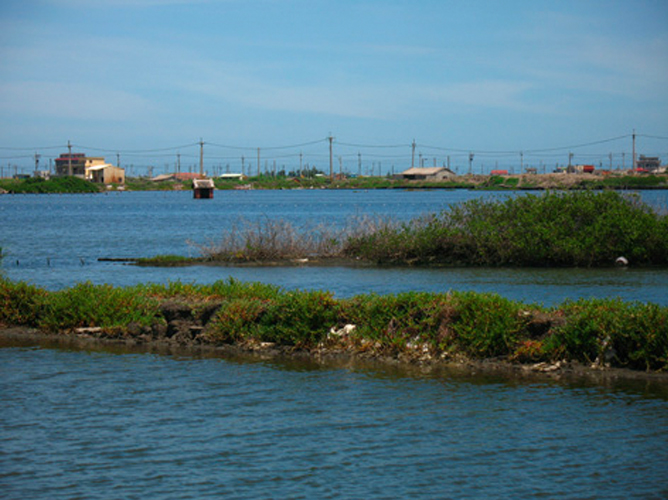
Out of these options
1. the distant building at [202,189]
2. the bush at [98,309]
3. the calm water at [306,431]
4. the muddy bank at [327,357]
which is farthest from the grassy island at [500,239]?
the distant building at [202,189]

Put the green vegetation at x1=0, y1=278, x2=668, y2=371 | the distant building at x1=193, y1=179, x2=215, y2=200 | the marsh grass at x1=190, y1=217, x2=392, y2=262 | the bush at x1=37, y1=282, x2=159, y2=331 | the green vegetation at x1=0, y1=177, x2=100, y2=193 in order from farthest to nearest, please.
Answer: the green vegetation at x1=0, y1=177, x2=100, y2=193
the distant building at x1=193, y1=179, x2=215, y2=200
the marsh grass at x1=190, y1=217, x2=392, y2=262
the bush at x1=37, y1=282, x2=159, y2=331
the green vegetation at x1=0, y1=278, x2=668, y2=371

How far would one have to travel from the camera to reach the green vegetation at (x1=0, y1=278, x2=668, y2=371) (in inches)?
491

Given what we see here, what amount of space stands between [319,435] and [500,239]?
19929 millimetres

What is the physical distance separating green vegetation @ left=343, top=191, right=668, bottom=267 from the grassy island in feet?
0.11

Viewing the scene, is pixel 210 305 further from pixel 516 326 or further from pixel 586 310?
pixel 586 310

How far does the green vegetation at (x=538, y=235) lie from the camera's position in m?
27.5

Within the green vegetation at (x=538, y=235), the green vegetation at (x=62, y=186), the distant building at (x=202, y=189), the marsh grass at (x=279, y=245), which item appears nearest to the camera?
the green vegetation at (x=538, y=235)

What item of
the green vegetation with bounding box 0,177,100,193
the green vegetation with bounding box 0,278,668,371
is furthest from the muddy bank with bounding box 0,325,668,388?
the green vegetation with bounding box 0,177,100,193

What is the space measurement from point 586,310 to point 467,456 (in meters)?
4.96

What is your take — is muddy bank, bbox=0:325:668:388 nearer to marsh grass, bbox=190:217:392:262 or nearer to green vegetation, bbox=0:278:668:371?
green vegetation, bbox=0:278:668:371

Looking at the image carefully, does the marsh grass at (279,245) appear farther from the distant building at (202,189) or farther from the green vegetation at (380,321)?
the distant building at (202,189)

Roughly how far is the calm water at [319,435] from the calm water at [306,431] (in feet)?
0.07

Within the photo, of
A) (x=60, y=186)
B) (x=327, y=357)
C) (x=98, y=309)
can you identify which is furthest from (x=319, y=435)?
(x=60, y=186)

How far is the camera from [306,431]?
9.83 meters
